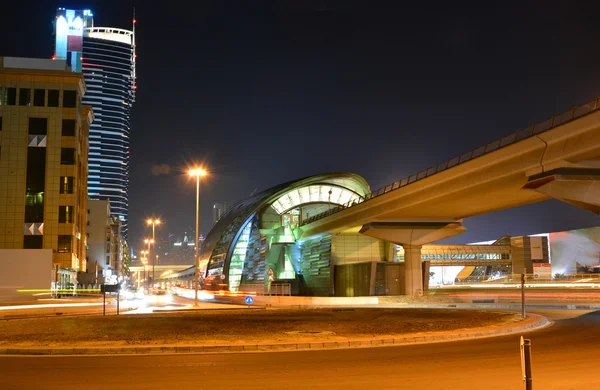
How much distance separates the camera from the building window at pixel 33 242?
76125mm

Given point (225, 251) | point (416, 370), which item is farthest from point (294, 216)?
point (416, 370)

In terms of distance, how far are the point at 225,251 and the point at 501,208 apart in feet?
169

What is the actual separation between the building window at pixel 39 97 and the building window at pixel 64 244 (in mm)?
17608

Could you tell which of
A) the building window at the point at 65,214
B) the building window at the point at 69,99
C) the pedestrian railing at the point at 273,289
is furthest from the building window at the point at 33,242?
the pedestrian railing at the point at 273,289

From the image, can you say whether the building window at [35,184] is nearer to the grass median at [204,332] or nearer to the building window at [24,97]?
the building window at [24,97]

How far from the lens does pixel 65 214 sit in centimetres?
7906

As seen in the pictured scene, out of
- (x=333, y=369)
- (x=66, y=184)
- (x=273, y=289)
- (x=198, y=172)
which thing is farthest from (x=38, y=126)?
(x=333, y=369)

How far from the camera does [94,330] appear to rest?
21.4m

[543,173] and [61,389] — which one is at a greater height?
[543,173]

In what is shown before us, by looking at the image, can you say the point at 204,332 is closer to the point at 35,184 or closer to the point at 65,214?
the point at 35,184

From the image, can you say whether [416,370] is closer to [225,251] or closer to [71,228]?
[71,228]

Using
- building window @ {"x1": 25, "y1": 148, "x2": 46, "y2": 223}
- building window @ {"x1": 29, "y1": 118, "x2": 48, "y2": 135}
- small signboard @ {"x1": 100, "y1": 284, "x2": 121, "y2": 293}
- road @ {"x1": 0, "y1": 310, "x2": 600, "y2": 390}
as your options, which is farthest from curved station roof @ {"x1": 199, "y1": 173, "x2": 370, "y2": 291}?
road @ {"x1": 0, "y1": 310, "x2": 600, "y2": 390}

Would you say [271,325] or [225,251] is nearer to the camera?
[271,325]

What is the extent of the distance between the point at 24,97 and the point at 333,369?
7561cm
